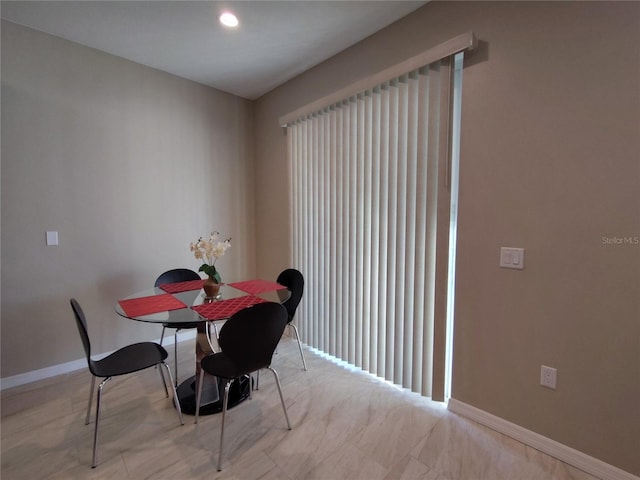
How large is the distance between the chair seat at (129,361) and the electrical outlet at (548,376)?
7.13ft

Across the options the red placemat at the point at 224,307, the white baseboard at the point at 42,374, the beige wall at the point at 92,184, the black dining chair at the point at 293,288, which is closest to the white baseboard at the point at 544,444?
the black dining chair at the point at 293,288

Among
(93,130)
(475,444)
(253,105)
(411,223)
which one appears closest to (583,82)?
(411,223)

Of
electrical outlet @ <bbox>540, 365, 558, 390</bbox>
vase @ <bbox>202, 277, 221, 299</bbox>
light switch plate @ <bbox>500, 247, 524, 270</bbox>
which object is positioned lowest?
electrical outlet @ <bbox>540, 365, 558, 390</bbox>

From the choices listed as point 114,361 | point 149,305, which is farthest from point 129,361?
point 149,305

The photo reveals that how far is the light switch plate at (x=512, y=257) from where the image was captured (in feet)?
5.44

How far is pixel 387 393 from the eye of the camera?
2.19 m

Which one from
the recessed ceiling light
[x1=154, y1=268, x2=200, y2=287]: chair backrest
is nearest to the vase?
[x1=154, y1=268, x2=200, y2=287]: chair backrest

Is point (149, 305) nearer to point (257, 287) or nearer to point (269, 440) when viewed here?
point (257, 287)

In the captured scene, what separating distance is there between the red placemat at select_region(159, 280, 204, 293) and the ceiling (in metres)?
2.01

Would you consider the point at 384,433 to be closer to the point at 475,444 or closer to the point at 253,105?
the point at 475,444

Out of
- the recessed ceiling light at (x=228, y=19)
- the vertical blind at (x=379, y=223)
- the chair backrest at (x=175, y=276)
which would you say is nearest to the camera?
the vertical blind at (x=379, y=223)

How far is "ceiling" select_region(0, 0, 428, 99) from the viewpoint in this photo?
202 cm

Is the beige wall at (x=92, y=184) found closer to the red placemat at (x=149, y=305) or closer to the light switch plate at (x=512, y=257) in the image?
the red placemat at (x=149, y=305)

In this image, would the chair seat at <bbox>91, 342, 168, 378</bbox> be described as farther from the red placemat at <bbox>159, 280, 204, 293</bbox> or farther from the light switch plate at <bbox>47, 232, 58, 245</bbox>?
the light switch plate at <bbox>47, 232, 58, 245</bbox>
